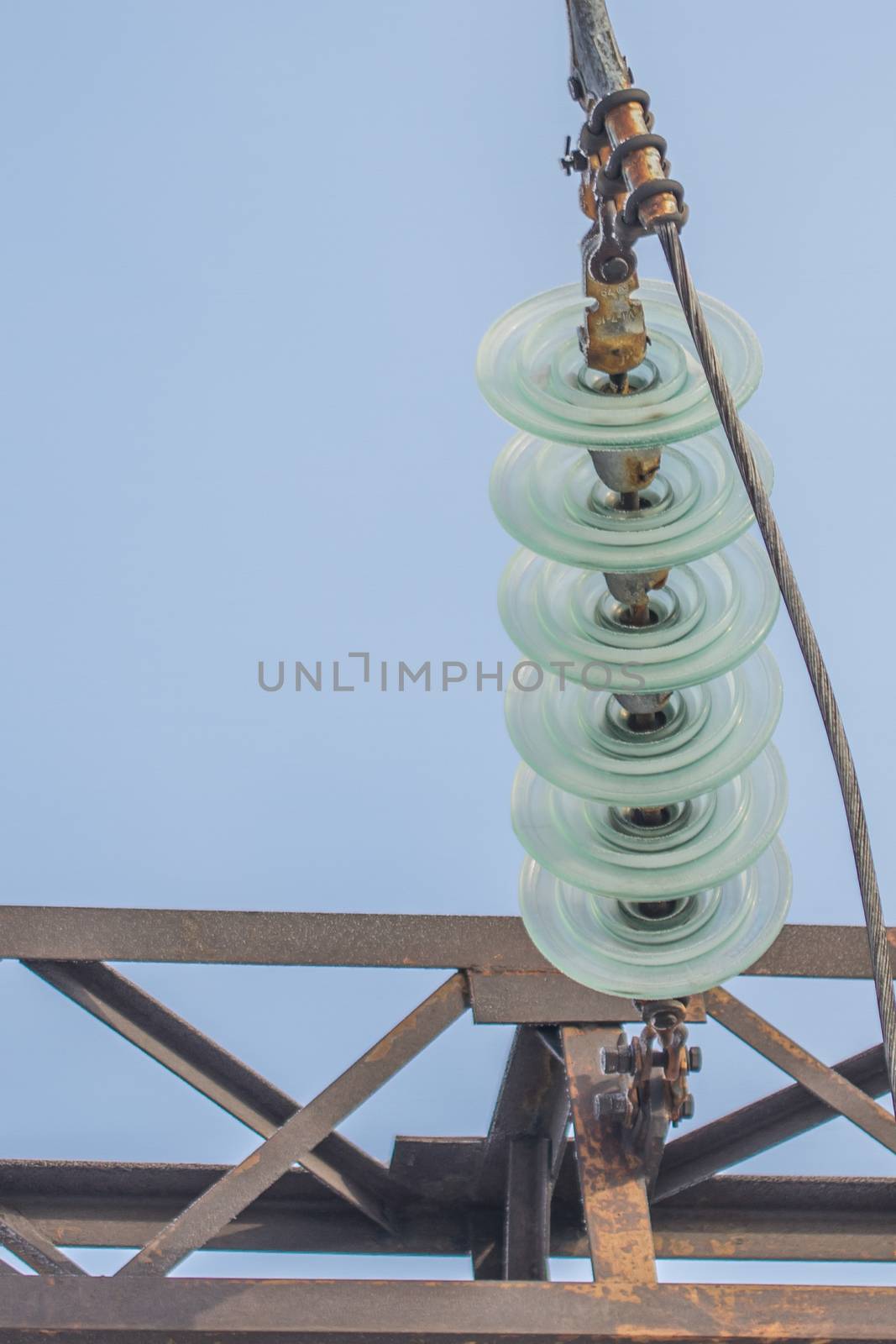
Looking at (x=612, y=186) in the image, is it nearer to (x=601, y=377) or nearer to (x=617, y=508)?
(x=601, y=377)

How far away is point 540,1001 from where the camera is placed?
468 centimetres

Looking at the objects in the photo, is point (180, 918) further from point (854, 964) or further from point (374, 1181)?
point (854, 964)

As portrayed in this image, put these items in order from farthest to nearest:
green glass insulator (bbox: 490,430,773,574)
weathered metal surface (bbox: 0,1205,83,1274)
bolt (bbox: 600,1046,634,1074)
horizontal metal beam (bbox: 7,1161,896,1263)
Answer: horizontal metal beam (bbox: 7,1161,896,1263) < weathered metal surface (bbox: 0,1205,83,1274) < bolt (bbox: 600,1046,634,1074) < green glass insulator (bbox: 490,430,773,574)

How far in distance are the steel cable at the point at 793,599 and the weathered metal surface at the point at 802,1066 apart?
146 cm

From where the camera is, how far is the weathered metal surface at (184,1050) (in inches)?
187

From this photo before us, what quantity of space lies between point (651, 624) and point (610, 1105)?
1.19m

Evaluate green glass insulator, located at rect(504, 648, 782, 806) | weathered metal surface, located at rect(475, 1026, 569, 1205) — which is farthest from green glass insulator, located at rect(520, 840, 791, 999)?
weathered metal surface, located at rect(475, 1026, 569, 1205)

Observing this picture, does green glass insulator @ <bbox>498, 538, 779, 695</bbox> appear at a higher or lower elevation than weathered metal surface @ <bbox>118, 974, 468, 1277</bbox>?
higher

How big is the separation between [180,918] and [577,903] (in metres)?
1.04

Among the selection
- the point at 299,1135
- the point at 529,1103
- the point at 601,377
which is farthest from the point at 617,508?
the point at 529,1103

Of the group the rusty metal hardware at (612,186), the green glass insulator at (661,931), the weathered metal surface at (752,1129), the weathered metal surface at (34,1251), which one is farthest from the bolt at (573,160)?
the weathered metal surface at (34,1251)

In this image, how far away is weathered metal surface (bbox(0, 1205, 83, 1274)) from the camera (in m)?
4.74

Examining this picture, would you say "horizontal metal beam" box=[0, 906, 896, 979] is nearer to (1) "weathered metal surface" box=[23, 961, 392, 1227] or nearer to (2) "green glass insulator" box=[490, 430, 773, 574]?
(1) "weathered metal surface" box=[23, 961, 392, 1227]

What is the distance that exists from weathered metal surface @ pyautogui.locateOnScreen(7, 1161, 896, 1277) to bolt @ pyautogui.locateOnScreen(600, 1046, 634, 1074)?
0.72 metres
